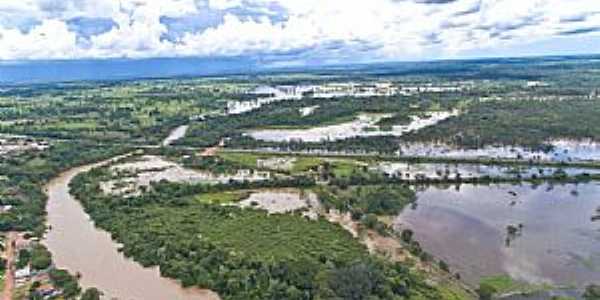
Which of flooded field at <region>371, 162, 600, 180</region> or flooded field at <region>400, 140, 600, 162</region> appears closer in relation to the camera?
flooded field at <region>371, 162, 600, 180</region>

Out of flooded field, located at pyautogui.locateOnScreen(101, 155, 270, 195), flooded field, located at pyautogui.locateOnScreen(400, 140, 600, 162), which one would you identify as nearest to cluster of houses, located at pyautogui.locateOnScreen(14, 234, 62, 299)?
flooded field, located at pyautogui.locateOnScreen(101, 155, 270, 195)

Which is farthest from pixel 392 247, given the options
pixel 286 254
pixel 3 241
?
pixel 3 241

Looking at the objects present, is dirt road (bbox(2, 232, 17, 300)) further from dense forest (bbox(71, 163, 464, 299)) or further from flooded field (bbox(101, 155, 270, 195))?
flooded field (bbox(101, 155, 270, 195))

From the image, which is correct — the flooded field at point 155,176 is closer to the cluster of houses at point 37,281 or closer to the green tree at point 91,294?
the cluster of houses at point 37,281

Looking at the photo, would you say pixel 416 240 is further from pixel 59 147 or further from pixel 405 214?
pixel 59 147

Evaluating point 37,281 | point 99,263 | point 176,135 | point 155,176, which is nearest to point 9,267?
point 37,281

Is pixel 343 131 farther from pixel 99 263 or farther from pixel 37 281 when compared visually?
pixel 37 281
